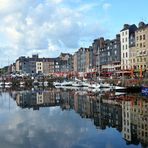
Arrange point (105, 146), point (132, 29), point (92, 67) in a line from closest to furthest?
point (105, 146) → point (132, 29) → point (92, 67)

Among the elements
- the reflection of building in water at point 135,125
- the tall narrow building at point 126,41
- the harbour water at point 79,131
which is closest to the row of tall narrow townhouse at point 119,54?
the tall narrow building at point 126,41

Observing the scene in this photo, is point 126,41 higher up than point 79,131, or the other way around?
point 126,41

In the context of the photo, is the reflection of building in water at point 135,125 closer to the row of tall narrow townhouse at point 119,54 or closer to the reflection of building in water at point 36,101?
the reflection of building in water at point 36,101

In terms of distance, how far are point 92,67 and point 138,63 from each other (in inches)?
1640

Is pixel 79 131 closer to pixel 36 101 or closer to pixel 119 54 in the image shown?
pixel 36 101

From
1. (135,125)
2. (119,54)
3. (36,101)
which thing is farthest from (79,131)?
(119,54)

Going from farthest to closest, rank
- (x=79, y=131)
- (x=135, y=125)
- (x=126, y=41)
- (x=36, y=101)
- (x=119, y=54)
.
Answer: (x=119, y=54) → (x=126, y=41) → (x=36, y=101) → (x=135, y=125) → (x=79, y=131)

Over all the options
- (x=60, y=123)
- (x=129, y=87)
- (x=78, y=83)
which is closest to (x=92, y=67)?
(x=78, y=83)

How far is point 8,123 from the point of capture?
1299 inches

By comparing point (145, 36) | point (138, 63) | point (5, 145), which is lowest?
point (5, 145)

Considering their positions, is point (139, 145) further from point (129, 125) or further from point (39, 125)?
point (39, 125)

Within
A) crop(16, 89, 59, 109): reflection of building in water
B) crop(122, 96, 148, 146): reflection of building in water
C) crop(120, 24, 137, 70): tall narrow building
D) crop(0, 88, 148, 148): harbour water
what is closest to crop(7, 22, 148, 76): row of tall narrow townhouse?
crop(120, 24, 137, 70): tall narrow building

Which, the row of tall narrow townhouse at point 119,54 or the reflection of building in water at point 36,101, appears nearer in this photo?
the reflection of building in water at point 36,101

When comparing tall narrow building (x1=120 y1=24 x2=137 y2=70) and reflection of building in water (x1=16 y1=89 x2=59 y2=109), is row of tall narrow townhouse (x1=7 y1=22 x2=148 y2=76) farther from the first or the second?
reflection of building in water (x1=16 y1=89 x2=59 y2=109)
